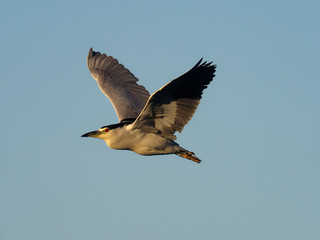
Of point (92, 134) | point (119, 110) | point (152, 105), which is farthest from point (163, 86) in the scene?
Result: point (119, 110)

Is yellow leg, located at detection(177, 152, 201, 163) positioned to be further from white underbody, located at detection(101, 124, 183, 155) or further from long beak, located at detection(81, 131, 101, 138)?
long beak, located at detection(81, 131, 101, 138)

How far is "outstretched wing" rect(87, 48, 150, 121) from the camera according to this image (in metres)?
19.2

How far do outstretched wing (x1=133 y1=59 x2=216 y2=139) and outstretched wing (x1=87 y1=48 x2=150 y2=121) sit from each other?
266cm

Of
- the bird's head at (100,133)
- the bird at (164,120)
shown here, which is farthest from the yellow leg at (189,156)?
the bird's head at (100,133)

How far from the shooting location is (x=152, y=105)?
15352 millimetres

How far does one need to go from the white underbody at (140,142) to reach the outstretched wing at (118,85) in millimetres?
2227

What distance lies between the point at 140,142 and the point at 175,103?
1.54 m

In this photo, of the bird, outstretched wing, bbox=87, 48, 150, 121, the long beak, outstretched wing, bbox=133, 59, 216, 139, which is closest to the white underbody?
the bird

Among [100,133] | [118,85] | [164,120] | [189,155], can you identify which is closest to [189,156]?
[189,155]

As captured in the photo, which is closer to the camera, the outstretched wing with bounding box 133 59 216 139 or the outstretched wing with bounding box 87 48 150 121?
the outstretched wing with bounding box 133 59 216 139

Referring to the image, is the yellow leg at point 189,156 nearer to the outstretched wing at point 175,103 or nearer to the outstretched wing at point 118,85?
the outstretched wing at point 175,103

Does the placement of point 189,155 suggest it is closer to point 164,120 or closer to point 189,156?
point 189,156

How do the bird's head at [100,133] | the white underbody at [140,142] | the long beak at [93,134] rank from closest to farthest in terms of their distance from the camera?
the white underbody at [140,142] → the bird's head at [100,133] → the long beak at [93,134]

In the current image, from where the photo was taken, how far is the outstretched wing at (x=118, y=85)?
19212mm
